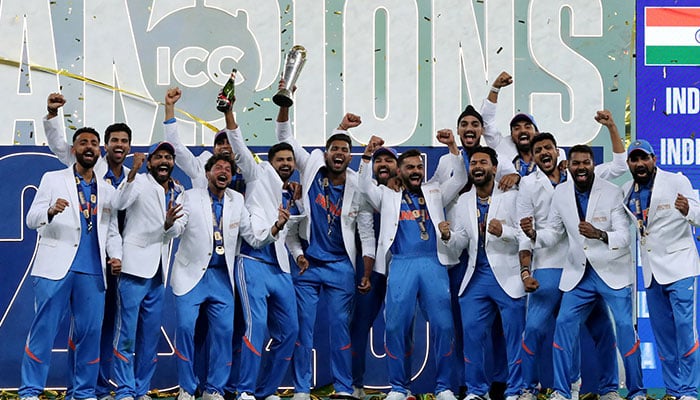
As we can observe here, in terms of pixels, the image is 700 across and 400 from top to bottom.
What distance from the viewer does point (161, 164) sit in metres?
9.28

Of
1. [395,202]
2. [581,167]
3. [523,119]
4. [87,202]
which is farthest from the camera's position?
[523,119]

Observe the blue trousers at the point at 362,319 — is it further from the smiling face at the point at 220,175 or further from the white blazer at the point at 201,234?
the smiling face at the point at 220,175

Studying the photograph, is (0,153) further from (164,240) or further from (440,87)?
(440,87)

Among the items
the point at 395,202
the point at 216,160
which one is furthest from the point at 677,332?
the point at 216,160

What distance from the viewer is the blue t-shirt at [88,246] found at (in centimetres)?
892

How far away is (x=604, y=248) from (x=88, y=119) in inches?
172

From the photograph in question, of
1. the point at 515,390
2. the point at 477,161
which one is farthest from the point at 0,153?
the point at 515,390

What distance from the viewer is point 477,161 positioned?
9.47 metres

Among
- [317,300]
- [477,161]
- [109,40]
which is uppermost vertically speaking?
[109,40]

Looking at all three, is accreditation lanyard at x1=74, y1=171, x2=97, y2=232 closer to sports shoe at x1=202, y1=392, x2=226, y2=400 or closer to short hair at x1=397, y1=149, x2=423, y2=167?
sports shoe at x1=202, y1=392, x2=226, y2=400

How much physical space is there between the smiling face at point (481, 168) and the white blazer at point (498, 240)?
0.13 metres

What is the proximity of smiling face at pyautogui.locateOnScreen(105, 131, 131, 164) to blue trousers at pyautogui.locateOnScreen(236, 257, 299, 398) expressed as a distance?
3.79 feet

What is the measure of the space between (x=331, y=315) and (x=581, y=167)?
2163mm

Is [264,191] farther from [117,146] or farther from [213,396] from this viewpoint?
[213,396]
